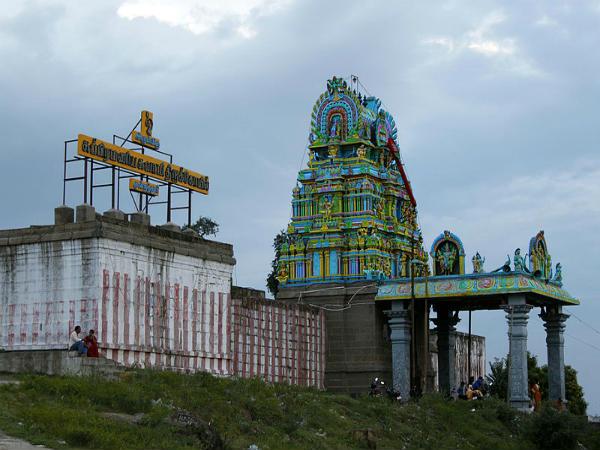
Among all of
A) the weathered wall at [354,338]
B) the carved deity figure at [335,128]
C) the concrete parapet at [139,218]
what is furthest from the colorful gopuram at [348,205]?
the concrete parapet at [139,218]

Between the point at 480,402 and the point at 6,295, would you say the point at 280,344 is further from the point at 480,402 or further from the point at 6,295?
the point at 6,295

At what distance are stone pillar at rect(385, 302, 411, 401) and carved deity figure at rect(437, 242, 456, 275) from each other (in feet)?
8.97

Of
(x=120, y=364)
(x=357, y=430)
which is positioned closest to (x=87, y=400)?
(x=120, y=364)

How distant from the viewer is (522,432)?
44.5 meters

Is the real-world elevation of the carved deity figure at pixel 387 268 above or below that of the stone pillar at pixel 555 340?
above

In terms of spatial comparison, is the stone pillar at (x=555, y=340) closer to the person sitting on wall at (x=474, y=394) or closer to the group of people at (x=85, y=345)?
the person sitting on wall at (x=474, y=394)

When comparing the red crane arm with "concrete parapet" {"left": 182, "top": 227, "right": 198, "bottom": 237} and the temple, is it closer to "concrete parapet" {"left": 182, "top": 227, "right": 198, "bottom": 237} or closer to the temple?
the temple

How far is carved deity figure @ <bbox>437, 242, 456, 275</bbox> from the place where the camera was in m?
53.2

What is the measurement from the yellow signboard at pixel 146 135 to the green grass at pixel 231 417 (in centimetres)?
1058

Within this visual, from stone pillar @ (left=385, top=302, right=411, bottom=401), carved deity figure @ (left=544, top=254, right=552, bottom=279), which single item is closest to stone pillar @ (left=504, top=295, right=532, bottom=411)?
carved deity figure @ (left=544, top=254, right=552, bottom=279)

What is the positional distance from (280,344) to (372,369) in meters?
4.96

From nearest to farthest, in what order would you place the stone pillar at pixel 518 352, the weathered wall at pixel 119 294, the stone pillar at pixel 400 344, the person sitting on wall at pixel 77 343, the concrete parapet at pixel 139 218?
the person sitting on wall at pixel 77 343 < the weathered wall at pixel 119 294 < the concrete parapet at pixel 139 218 < the stone pillar at pixel 518 352 < the stone pillar at pixel 400 344

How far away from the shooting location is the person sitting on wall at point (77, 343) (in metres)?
35.2

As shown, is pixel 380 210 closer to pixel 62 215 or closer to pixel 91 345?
pixel 62 215
